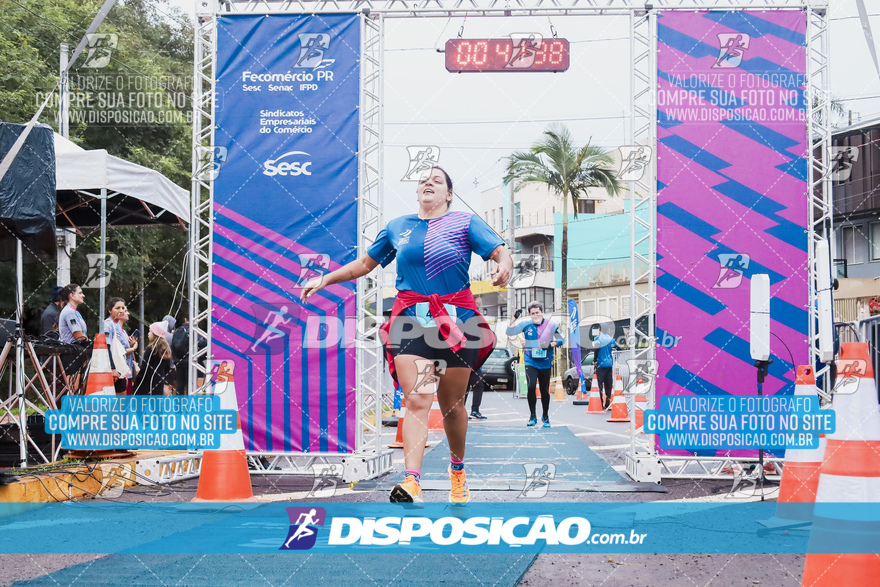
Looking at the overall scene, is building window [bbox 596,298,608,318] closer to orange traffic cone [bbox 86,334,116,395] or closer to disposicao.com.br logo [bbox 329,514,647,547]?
orange traffic cone [bbox 86,334,116,395]

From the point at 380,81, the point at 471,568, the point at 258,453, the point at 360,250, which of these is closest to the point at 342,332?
the point at 360,250

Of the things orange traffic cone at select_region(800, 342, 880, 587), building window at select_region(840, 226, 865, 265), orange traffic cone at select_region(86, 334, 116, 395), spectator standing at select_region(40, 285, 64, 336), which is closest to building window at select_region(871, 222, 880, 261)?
building window at select_region(840, 226, 865, 265)

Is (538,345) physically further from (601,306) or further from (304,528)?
(601,306)

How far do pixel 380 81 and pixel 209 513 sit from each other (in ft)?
14.3

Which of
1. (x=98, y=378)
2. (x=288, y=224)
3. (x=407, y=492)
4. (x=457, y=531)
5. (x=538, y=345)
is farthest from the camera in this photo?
(x=538, y=345)

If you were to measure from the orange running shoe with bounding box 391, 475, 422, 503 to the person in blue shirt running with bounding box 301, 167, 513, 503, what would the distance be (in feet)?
0.74

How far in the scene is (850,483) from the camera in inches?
138

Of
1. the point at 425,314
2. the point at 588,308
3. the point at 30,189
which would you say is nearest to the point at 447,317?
the point at 425,314

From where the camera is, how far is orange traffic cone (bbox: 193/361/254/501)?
20.7 feet

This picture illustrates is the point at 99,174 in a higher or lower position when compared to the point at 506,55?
lower

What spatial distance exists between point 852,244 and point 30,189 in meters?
30.8

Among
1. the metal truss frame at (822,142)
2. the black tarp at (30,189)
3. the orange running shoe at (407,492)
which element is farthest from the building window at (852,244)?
the orange running shoe at (407,492)

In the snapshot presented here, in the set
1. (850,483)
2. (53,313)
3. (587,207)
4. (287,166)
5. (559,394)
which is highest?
(587,207)

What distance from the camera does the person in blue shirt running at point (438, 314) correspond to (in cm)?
479
